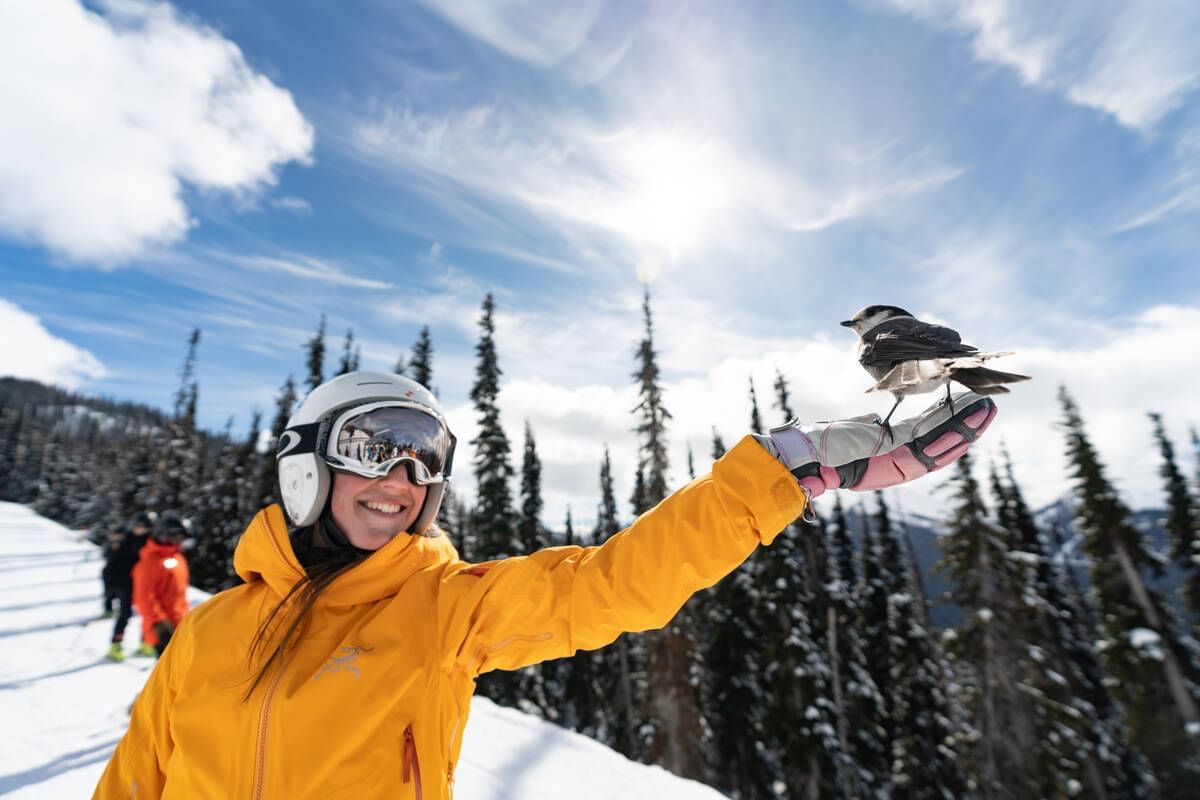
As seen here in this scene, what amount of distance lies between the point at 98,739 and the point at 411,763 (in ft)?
26.1

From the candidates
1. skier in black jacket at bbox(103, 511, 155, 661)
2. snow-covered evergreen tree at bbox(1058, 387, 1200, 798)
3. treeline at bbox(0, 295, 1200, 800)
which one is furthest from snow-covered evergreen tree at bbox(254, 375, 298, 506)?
snow-covered evergreen tree at bbox(1058, 387, 1200, 798)

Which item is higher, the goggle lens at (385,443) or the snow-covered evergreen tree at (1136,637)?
the goggle lens at (385,443)

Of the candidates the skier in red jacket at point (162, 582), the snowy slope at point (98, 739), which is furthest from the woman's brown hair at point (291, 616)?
the skier in red jacket at point (162, 582)

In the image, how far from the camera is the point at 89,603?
14.6 metres

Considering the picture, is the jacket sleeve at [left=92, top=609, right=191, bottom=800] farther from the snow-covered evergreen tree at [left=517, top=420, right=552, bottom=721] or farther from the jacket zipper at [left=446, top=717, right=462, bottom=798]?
the snow-covered evergreen tree at [left=517, top=420, right=552, bottom=721]

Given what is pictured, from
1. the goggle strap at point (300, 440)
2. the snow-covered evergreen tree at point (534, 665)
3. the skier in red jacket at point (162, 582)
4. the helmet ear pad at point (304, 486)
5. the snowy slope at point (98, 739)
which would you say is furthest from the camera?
the snow-covered evergreen tree at point (534, 665)

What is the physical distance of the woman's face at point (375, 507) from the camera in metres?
2.56

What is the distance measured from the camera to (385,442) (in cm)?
280

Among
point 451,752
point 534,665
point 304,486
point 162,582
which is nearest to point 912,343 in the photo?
point 451,752

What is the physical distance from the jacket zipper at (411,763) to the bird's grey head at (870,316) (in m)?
2.46

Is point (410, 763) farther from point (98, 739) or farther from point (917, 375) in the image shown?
point (98, 739)

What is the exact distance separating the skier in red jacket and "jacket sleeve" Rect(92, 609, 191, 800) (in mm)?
7973

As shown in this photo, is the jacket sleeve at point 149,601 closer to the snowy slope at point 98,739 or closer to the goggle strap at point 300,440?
the snowy slope at point 98,739

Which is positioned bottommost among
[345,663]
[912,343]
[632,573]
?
[345,663]
